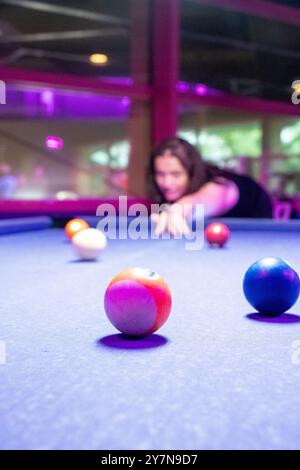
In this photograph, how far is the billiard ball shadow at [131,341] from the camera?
1.29 m

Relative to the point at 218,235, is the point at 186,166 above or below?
above

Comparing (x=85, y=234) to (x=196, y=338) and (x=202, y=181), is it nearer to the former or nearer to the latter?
(x=196, y=338)

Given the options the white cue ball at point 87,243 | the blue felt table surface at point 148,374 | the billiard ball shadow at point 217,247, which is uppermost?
the white cue ball at point 87,243

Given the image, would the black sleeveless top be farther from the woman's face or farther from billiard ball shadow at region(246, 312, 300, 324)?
billiard ball shadow at region(246, 312, 300, 324)

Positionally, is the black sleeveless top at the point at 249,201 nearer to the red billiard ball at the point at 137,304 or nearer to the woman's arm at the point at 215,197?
the woman's arm at the point at 215,197

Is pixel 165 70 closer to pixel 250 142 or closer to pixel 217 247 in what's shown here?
pixel 217 247

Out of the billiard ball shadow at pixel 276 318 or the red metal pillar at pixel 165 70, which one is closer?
the billiard ball shadow at pixel 276 318

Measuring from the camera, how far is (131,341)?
134cm

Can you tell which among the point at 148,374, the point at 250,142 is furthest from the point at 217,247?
the point at 250,142

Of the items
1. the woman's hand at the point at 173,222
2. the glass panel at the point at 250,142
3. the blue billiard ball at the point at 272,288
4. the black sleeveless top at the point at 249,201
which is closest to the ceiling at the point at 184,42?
the glass panel at the point at 250,142

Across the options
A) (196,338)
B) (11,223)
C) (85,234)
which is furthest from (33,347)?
(11,223)

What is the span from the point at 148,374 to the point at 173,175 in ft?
13.4

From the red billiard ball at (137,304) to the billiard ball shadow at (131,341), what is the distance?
0.02 m

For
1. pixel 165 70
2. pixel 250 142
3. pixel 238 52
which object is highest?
pixel 238 52
